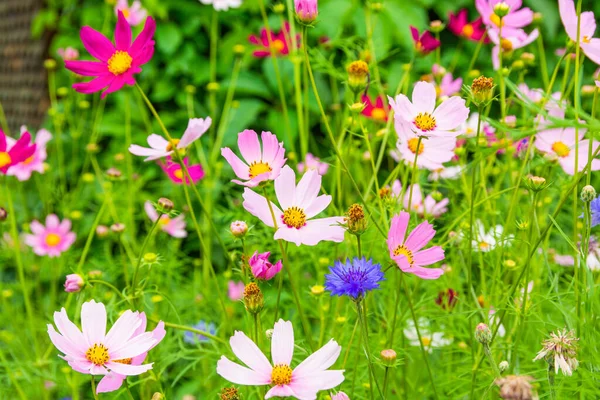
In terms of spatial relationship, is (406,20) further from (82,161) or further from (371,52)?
(82,161)

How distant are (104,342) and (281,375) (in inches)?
6.0

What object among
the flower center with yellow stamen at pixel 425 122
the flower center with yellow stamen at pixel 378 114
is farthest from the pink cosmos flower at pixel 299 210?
the flower center with yellow stamen at pixel 378 114

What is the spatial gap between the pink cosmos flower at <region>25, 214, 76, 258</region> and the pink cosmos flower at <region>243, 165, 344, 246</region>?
2.61 feet

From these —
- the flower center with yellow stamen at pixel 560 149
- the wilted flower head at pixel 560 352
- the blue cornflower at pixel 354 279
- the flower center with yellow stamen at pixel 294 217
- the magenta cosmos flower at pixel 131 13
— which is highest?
the magenta cosmos flower at pixel 131 13

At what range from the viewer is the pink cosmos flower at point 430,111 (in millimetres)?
616

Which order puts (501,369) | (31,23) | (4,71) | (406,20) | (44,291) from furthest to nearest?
1. (4,71)
2. (31,23)
3. (44,291)
4. (406,20)
5. (501,369)

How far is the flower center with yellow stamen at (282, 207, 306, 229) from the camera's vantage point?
596 mm

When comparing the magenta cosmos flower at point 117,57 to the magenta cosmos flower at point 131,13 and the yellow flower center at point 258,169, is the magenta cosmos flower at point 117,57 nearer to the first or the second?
the yellow flower center at point 258,169

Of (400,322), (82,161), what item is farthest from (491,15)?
(82,161)

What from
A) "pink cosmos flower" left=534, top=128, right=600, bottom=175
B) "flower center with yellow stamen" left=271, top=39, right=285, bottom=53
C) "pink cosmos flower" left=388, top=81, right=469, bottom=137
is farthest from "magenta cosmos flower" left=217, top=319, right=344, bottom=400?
"flower center with yellow stamen" left=271, top=39, right=285, bottom=53

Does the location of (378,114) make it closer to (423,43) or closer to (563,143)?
(423,43)

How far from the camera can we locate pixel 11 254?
1.35m

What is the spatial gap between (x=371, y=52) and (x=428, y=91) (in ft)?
1.04

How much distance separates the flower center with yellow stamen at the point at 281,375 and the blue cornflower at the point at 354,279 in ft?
0.22
